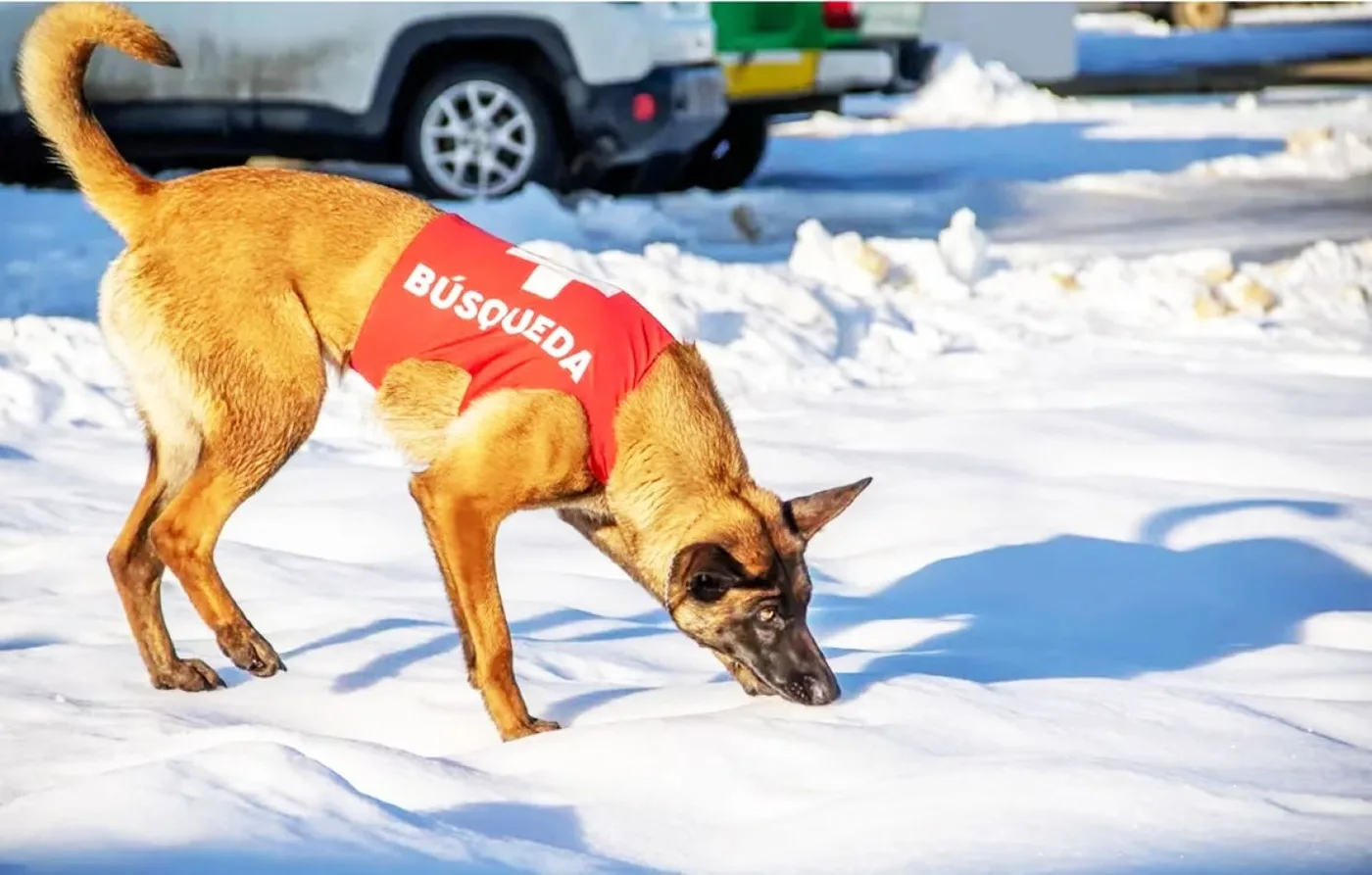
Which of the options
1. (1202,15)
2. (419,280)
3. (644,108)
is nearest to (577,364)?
(419,280)

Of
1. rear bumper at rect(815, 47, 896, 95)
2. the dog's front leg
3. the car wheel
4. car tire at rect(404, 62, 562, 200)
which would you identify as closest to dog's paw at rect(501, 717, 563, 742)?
the dog's front leg

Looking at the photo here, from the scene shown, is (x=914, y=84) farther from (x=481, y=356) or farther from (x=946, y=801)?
(x=946, y=801)

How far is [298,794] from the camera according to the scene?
12.1 feet

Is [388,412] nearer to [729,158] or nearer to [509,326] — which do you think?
[509,326]

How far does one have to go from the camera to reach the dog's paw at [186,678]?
5.06 metres

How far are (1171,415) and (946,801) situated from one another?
459 centimetres

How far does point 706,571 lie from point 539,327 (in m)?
0.77

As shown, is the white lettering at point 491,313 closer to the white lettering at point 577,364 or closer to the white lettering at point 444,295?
the white lettering at point 444,295

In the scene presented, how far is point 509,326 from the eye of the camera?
4863mm

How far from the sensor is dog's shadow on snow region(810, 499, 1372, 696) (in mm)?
5520

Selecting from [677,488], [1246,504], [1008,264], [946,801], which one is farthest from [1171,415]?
[946,801]

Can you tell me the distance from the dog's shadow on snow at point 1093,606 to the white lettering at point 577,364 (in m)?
1.06

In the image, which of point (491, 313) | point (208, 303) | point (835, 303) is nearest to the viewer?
point (491, 313)

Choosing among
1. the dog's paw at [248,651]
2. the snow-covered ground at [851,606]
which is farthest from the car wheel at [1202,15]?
the dog's paw at [248,651]
